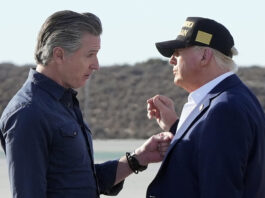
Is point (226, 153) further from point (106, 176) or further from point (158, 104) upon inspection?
point (106, 176)

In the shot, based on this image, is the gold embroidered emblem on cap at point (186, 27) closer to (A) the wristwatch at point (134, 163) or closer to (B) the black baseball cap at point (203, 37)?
(B) the black baseball cap at point (203, 37)

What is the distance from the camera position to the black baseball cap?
→ 4.88m

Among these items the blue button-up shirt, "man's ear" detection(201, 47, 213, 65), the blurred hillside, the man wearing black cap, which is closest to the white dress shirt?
the man wearing black cap

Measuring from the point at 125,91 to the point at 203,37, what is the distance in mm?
45171

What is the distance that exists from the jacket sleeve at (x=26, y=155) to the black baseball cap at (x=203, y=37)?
929 millimetres

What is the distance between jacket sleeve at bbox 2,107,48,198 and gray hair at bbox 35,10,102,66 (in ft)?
1.40

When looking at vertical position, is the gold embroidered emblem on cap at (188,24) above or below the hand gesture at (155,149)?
above

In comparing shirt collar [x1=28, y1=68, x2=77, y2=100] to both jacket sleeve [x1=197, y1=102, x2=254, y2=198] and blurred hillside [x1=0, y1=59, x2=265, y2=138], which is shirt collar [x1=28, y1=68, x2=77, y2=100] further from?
blurred hillside [x1=0, y1=59, x2=265, y2=138]

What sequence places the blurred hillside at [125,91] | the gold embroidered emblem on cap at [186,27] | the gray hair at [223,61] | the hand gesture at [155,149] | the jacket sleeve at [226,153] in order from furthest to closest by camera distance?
the blurred hillside at [125,91], the hand gesture at [155,149], the gold embroidered emblem on cap at [186,27], the gray hair at [223,61], the jacket sleeve at [226,153]

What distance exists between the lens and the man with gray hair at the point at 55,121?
4582 mm

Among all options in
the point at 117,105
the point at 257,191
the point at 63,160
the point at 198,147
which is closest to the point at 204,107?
the point at 198,147

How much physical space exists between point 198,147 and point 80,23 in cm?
98

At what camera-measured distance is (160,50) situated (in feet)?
16.7

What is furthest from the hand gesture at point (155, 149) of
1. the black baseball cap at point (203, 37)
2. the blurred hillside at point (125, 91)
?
the blurred hillside at point (125, 91)
